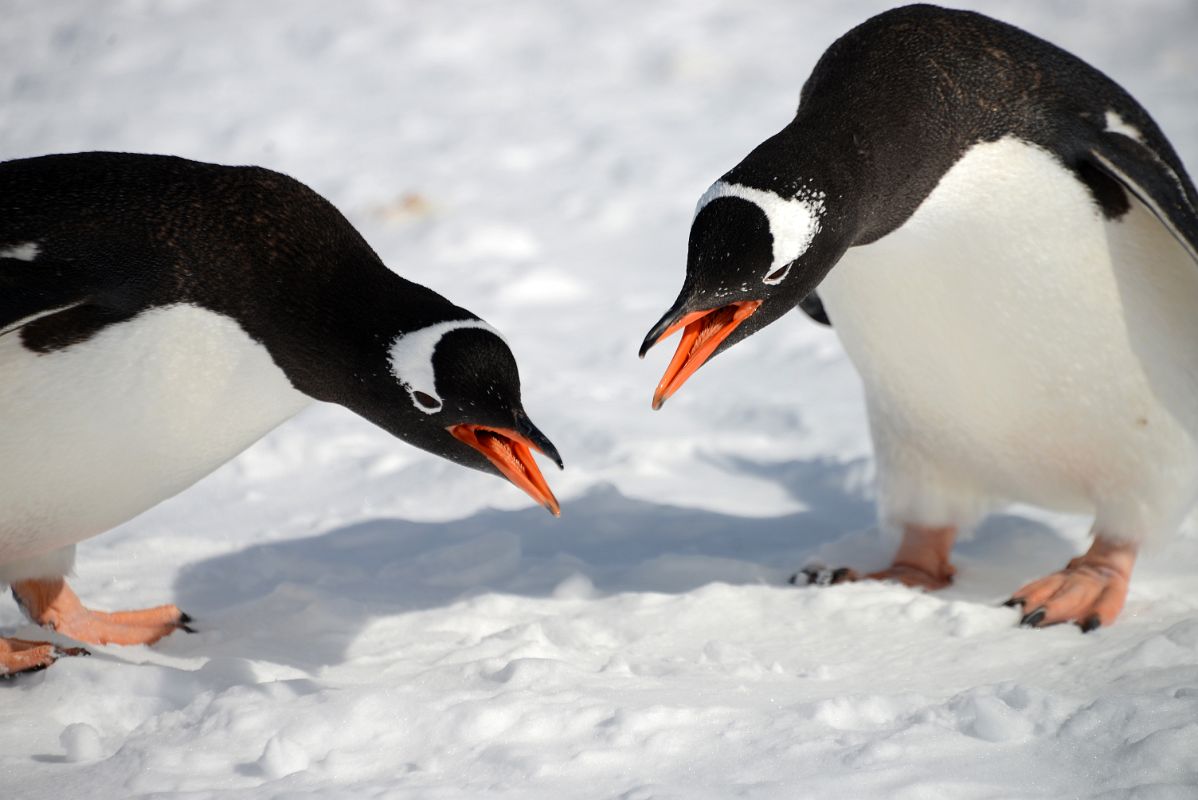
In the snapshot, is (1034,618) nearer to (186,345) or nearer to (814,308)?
(814,308)

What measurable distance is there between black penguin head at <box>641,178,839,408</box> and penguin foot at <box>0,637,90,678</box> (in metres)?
1.20

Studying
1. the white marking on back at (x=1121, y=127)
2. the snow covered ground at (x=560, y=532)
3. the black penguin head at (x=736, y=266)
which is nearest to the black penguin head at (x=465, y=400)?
the black penguin head at (x=736, y=266)

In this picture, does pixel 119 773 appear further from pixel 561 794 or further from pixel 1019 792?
pixel 1019 792

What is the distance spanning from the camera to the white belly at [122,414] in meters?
2.39

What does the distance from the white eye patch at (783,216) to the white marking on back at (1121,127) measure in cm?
79

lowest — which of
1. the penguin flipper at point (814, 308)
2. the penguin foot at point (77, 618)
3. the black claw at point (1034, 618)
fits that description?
the black claw at point (1034, 618)

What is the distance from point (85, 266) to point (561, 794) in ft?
3.86

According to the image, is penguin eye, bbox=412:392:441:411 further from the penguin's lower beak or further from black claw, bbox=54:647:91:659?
Result: black claw, bbox=54:647:91:659

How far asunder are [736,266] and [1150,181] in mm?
928

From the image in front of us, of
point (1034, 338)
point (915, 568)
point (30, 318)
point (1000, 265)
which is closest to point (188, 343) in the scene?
point (30, 318)

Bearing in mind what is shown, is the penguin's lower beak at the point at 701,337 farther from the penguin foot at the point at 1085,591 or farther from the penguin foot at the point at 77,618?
the penguin foot at the point at 77,618

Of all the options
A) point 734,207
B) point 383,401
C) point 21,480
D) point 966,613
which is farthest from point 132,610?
point 966,613

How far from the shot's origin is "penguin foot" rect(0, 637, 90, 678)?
254 centimetres

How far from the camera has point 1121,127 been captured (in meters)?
2.90
